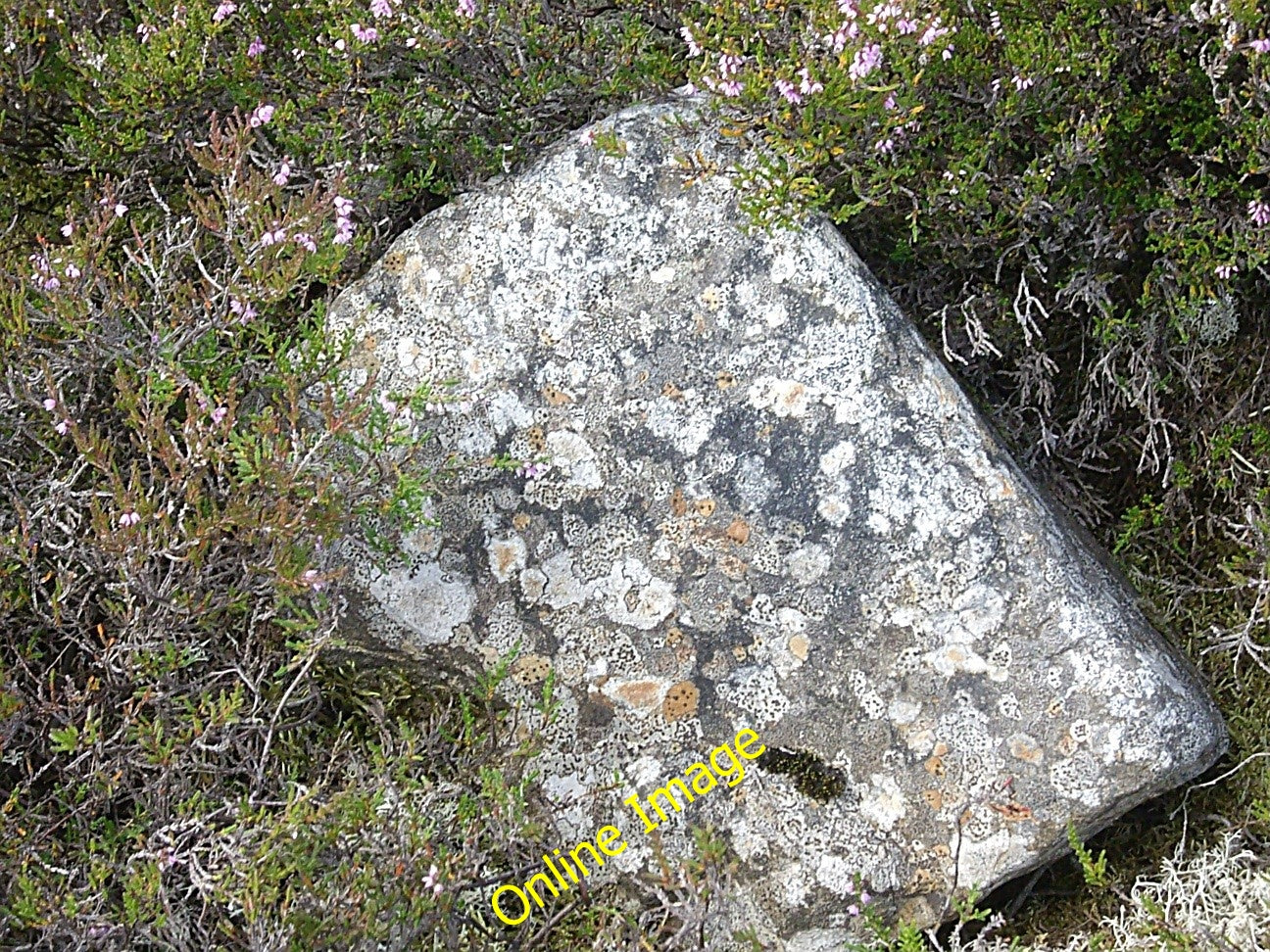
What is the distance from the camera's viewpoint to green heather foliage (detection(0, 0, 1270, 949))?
8.85ft

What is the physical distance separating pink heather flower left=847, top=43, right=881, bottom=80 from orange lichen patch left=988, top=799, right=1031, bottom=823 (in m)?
1.74

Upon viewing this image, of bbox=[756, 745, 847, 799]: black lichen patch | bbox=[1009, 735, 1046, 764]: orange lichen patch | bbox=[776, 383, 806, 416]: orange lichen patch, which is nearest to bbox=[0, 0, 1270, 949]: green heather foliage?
bbox=[756, 745, 847, 799]: black lichen patch

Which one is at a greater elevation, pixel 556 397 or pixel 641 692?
pixel 556 397

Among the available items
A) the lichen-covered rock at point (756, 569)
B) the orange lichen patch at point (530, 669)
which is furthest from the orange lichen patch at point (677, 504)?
the orange lichen patch at point (530, 669)

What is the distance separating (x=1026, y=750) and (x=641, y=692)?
917 millimetres

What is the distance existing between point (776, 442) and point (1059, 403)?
1.03 metres

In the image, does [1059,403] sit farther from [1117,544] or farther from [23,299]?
[23,299]

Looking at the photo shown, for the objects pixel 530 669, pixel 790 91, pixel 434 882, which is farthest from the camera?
pixel 530 669

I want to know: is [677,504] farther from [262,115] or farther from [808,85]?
[262,115]

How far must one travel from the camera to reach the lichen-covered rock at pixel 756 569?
9.45ft

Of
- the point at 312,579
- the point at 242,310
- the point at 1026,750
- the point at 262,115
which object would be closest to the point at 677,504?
Result: the point at 312,579

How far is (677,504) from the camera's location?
9.91 feet

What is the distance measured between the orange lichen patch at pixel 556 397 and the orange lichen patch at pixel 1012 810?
141 cm

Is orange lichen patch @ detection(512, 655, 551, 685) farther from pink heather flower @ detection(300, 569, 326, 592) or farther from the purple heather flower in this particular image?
the purple heather flower
